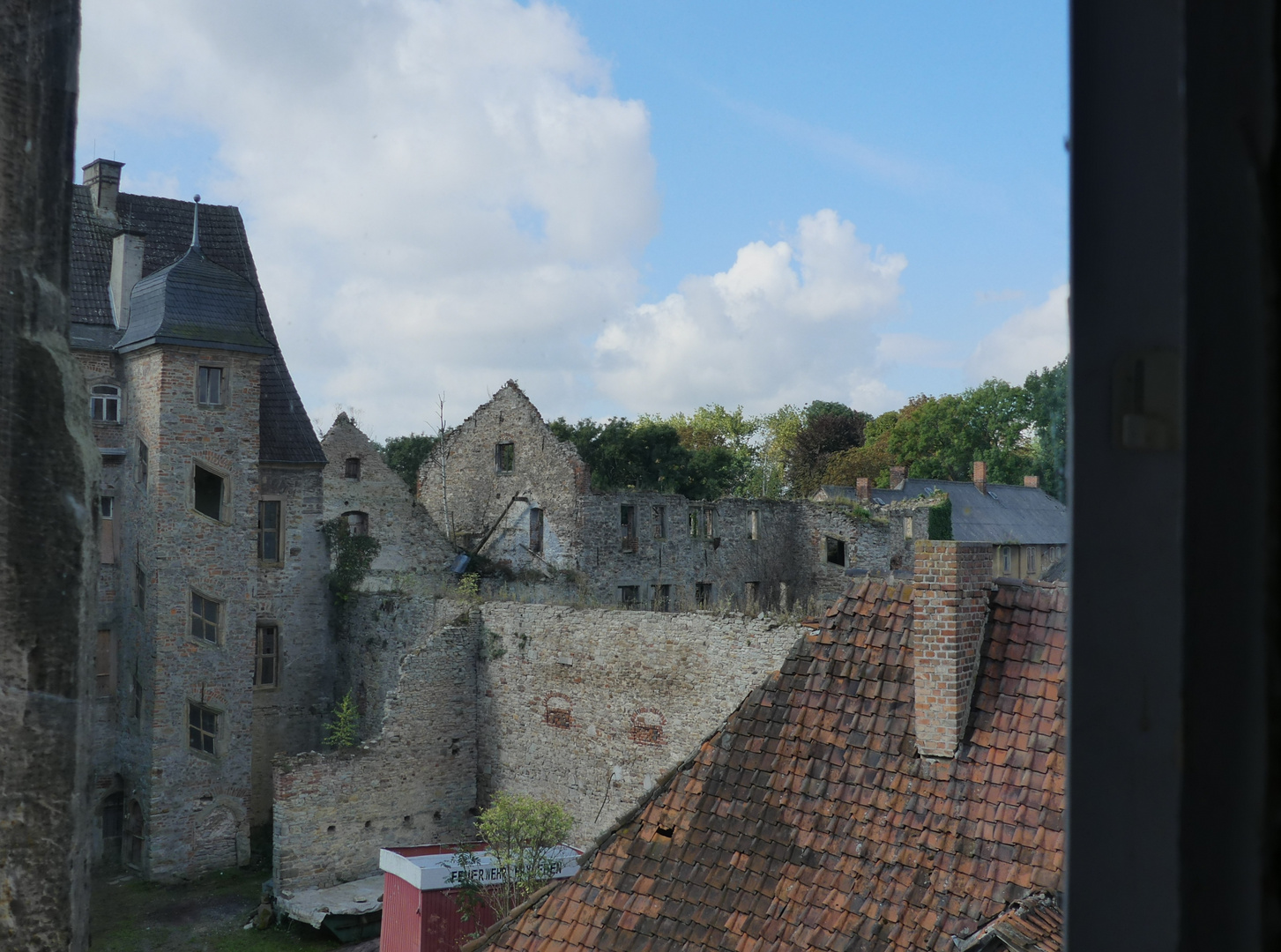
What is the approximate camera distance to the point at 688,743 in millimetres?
15023

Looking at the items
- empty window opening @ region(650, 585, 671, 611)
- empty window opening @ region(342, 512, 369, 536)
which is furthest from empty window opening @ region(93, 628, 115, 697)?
empty window opening @ region(650, 585, 671, 611)

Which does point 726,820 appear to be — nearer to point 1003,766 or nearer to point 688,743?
point 1003,766

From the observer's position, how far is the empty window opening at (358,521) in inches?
1033

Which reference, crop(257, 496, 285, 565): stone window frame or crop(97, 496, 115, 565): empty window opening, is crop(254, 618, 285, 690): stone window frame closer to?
crop(257, 496, 285, 565): stone window frame

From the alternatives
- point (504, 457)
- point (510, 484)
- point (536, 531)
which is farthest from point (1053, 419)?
point (504, 457)

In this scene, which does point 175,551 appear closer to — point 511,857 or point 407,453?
point 511,857

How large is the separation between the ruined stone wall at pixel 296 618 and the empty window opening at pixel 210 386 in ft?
8.87

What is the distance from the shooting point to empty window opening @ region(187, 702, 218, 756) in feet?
63.7

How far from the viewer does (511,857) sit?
13695 mm

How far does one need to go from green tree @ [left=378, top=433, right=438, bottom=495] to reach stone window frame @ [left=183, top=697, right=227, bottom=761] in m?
27.3

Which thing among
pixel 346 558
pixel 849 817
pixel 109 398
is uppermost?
pixel 109 398

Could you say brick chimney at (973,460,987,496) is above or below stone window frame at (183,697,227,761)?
above

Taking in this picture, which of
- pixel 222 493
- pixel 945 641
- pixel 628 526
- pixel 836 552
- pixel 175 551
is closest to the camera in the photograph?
pixel 945 641

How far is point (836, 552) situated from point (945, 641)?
25193mm
